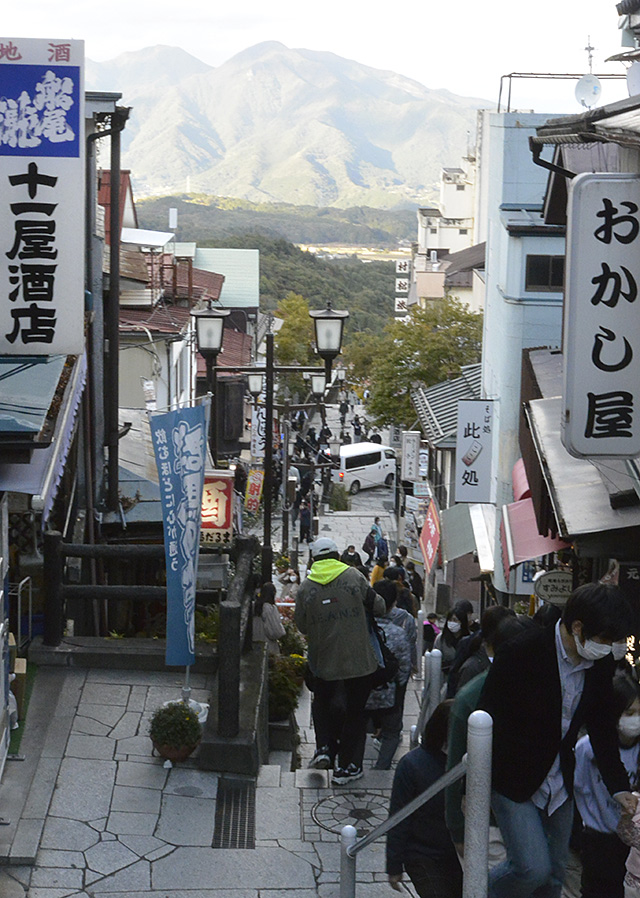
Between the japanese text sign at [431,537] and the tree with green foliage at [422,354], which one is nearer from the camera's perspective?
the japanese text sign at [431,537]

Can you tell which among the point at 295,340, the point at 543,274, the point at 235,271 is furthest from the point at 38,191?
the point at 295,340

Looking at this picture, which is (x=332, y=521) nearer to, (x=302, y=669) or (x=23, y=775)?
(x=302, y=669)

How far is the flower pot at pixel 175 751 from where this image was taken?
7648 millimetres

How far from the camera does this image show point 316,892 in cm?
623

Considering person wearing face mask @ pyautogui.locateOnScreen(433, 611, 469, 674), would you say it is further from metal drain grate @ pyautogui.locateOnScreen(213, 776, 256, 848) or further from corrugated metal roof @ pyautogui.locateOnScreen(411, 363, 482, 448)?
corrugated metal roof @ pyautogui.locateOnScreen(411, 363, 482, 448)

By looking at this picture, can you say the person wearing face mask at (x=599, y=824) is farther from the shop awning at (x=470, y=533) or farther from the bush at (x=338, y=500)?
the bush at (x=338, y=500)

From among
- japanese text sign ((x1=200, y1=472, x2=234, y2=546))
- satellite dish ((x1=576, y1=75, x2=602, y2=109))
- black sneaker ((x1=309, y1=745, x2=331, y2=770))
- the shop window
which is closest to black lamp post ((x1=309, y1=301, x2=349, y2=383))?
japanese text sign ((x1=200, y1=472, x2=234, y2=546))

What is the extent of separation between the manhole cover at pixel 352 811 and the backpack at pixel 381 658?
0.87m

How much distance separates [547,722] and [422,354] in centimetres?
3400

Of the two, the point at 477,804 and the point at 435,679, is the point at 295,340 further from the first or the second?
the point at 477,804

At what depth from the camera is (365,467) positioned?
51062mm

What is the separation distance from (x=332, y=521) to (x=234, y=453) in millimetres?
9824

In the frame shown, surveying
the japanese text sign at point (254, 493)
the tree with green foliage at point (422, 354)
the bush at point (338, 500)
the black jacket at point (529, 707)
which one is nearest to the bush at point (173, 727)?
the black jacket at point (529, 707)

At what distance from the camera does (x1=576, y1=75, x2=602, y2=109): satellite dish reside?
19.8 m
